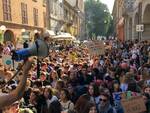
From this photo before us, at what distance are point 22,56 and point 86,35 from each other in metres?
109

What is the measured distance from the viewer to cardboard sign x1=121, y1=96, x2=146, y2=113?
265 inches

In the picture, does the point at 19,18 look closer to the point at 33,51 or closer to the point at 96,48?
the point at 96,48

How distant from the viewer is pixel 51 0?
164ft

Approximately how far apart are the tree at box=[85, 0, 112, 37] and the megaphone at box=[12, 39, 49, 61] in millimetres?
101802

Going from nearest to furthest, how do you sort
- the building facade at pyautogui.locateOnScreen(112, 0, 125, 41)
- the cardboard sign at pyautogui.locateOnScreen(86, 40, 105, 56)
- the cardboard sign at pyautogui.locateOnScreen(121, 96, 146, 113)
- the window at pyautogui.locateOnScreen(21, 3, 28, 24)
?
the cardboard sign at pyautogui.locateOnScreen(121, 96, 146, 113) → the cardboard sign at pyautogui.locateOnScreen(86, 40, 105, 56) → the window at pyautogui.locateOnScreen(21, 3, 28, 24) → the building facade at pyautogui.locateOnScreen(112, 0, 125, 41)

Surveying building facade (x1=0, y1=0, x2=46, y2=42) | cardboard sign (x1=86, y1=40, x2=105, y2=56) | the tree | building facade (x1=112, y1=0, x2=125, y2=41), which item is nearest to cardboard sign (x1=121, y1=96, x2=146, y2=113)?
cardboard sign (x1=86, y1=40, x2=105, y2=56)

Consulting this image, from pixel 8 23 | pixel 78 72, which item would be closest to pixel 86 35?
pixel 8 23

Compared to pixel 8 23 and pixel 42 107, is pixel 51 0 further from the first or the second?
pixel 42 107

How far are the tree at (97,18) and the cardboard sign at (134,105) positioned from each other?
98234mm

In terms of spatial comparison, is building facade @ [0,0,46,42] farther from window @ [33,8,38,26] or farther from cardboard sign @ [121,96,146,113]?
cardboard sign @ [121,96,146,113]

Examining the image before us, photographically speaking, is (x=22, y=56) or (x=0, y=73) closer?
(x=22, y=56)

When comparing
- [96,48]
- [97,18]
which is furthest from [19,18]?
[97,18]

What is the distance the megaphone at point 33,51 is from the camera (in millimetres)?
3176

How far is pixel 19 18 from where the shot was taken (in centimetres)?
3303
